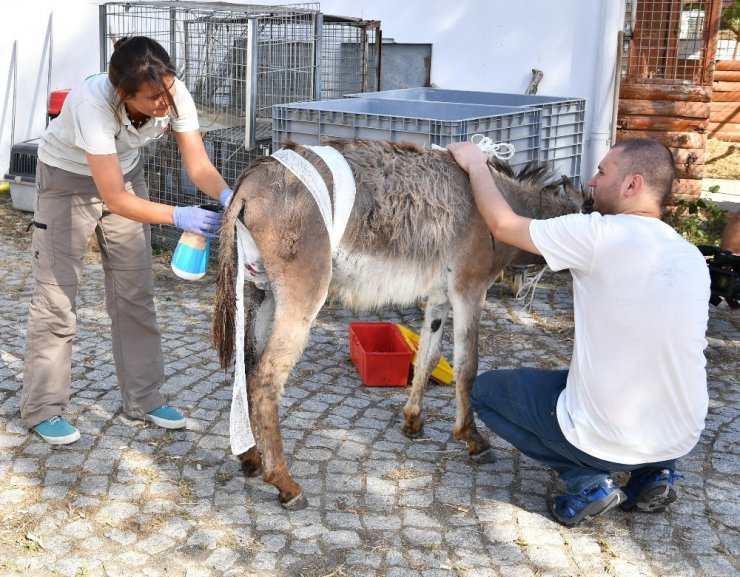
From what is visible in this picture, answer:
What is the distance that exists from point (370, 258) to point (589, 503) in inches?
52.3

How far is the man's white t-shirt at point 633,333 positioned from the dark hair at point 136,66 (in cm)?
160

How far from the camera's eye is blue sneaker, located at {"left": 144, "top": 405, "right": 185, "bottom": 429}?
426cm

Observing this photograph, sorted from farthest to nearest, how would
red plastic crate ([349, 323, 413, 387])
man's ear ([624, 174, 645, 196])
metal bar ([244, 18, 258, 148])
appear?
metal bar ([244, 18, 258, 148]), red plastic crate ([349, 323, 413, 387]), man's ear ([624, 174, 645, 196])

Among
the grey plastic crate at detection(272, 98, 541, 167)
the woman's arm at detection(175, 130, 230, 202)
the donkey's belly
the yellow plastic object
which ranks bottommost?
the yellow plastic object

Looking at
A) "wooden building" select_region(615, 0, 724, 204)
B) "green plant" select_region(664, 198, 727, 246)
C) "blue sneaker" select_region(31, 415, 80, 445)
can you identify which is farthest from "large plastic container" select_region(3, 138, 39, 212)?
"green plant" select_region(664, 198, 727, 246)

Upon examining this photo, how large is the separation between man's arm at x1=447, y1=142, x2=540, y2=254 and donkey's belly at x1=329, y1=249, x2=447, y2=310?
1.24 ft

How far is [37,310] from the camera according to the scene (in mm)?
4008

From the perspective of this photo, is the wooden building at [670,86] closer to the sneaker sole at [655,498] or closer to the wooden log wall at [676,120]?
the wooden log wall at [676,120]

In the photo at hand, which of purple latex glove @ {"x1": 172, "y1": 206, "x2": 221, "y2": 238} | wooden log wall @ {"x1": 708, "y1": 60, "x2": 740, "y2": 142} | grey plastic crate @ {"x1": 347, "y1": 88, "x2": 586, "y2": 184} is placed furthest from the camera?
wooden log wall @ {"x1": 708, "y1": 60, "x2": 740, "y2": 142}

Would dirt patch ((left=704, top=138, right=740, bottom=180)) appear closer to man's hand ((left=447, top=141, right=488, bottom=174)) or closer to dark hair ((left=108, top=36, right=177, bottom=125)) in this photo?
man's hand ((left=447, top=141, right=488, bottom=174))

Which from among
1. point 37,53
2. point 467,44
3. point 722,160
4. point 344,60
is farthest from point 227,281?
point 722,160

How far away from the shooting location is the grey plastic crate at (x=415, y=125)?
194 inches

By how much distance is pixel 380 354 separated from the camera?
486cm

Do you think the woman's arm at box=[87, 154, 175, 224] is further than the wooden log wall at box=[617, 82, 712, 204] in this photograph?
No
